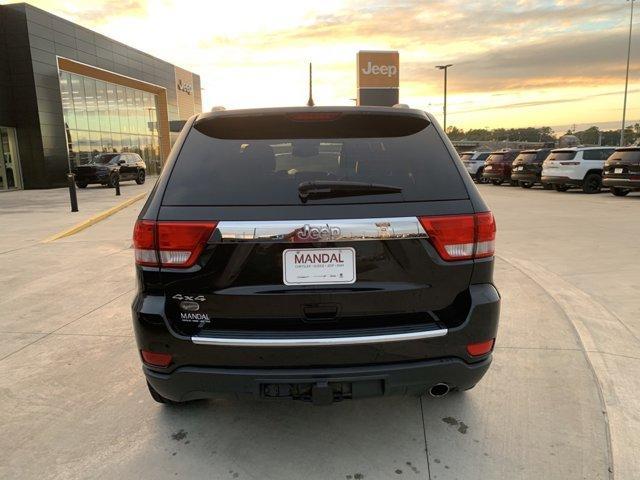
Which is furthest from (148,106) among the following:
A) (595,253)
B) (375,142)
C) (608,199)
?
(375,142)

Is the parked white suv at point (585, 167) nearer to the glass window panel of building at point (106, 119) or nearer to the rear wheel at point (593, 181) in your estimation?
the rear wheel at point (593, 181)

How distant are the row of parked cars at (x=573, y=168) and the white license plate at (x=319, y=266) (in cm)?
1334

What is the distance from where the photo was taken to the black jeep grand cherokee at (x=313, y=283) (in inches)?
88.7

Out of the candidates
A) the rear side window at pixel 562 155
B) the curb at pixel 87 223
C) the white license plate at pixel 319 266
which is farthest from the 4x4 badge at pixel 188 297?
the rear side window at pixel 562 155

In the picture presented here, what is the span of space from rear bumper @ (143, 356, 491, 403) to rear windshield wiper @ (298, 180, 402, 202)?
0.81 m

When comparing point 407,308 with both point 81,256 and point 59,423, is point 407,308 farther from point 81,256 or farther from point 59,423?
point 81,256

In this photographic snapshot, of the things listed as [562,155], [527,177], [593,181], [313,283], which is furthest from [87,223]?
[527,177]

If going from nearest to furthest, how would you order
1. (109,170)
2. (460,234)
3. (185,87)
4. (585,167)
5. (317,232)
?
1. (317,232)
2. (460,234)
3. (585,167)
4. (109,170)
5. (185,87)

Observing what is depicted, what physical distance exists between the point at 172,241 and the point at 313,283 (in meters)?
0.68

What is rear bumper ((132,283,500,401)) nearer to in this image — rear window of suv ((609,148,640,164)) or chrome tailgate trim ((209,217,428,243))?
chrome tailgate trim ((209,217,428,243))

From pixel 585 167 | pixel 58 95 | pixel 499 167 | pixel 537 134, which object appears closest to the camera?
pixel 585 167

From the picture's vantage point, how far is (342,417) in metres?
3.01

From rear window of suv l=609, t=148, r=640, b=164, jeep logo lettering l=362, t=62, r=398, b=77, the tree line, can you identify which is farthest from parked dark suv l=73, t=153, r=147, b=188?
the tree line

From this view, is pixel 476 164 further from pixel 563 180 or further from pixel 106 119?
pixel 106 119
